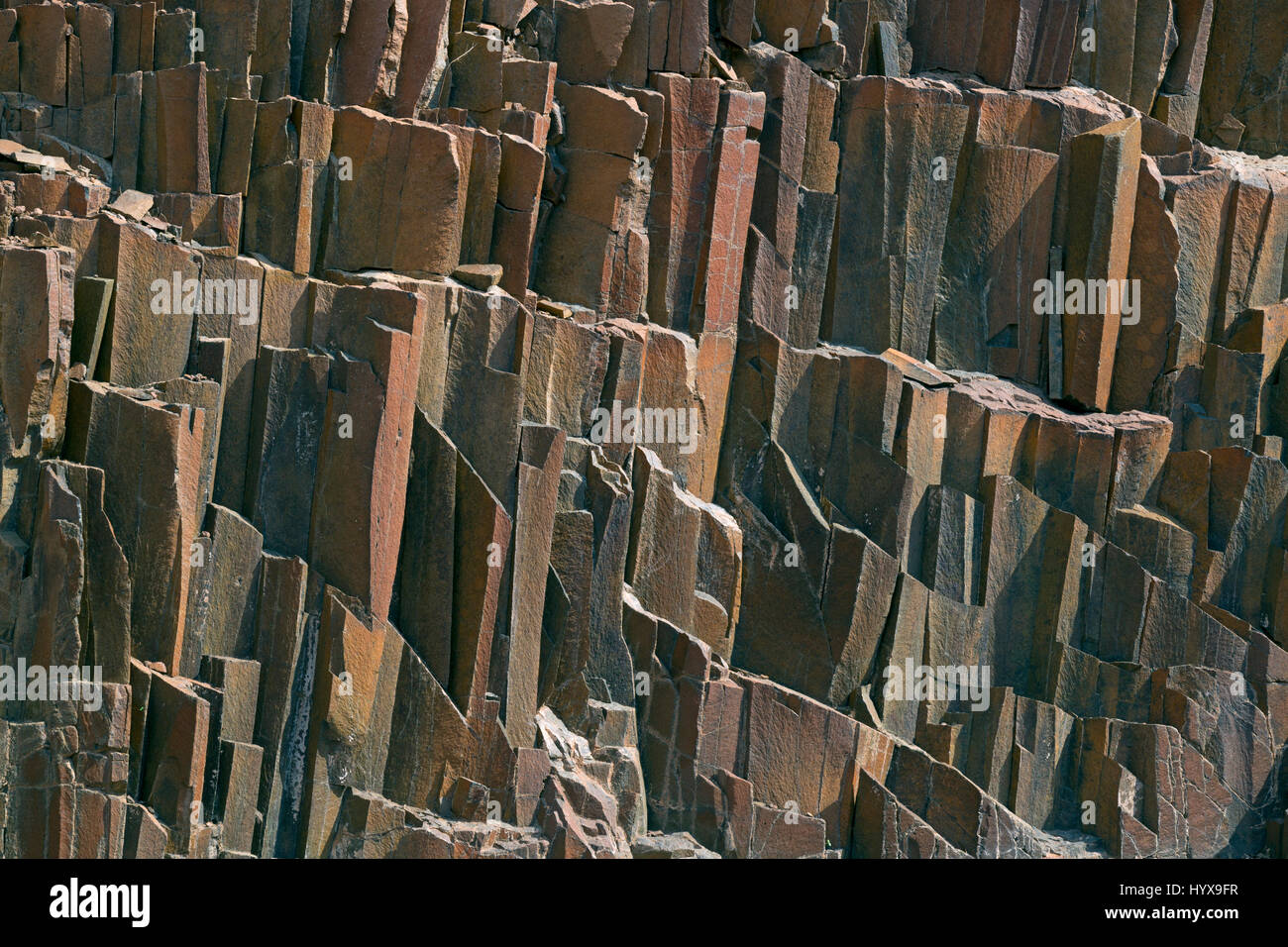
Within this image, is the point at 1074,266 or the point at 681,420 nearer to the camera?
the point at 681,420

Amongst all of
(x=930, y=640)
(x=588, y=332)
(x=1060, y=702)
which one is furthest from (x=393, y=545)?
(x=1060, y=702)

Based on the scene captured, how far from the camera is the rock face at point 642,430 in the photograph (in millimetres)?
20047

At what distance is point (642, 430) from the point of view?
78.0 ft

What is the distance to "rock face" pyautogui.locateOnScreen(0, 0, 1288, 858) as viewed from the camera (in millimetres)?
20047

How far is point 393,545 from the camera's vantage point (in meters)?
21.3

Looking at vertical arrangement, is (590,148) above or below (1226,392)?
above

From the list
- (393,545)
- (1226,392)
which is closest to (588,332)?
(393,545)

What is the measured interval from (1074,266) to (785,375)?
14.1 feet
